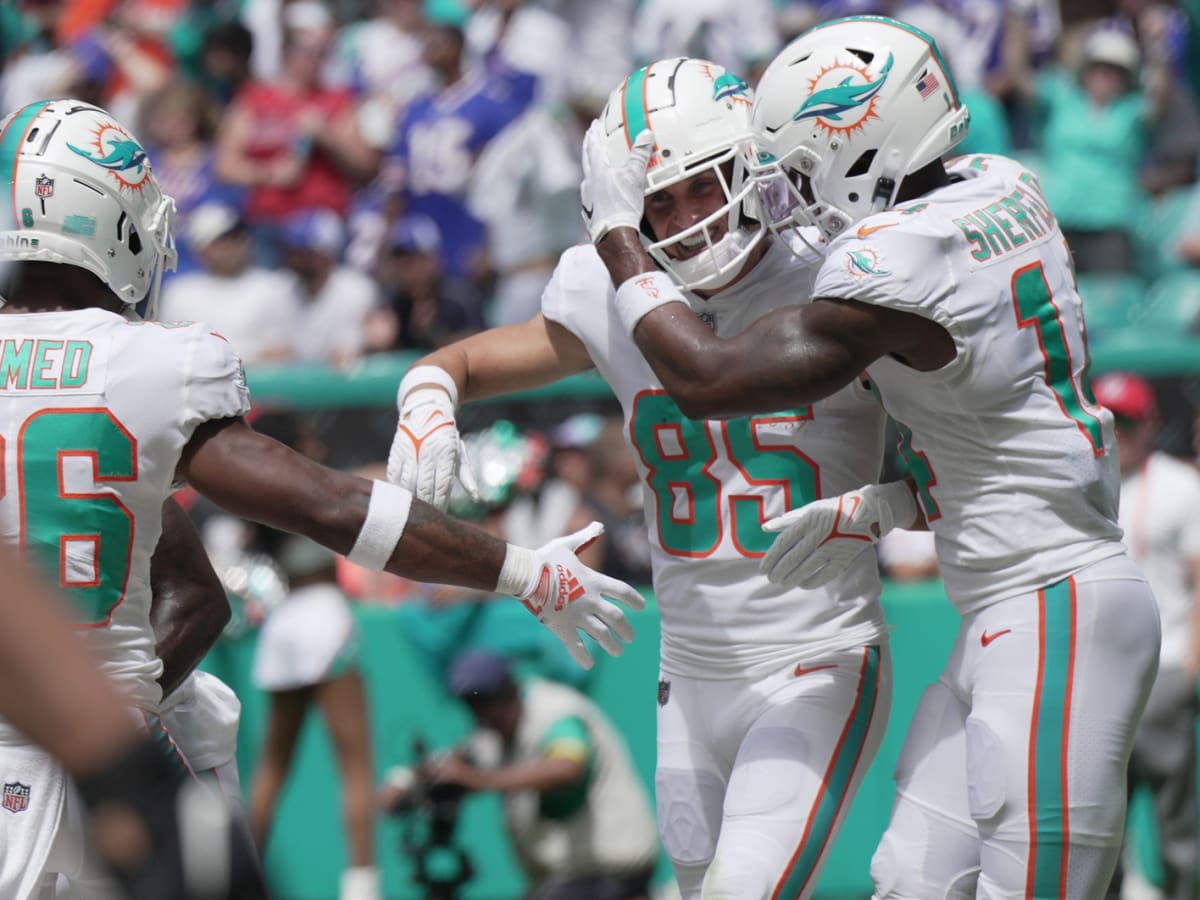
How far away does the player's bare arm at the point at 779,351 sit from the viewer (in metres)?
3.77

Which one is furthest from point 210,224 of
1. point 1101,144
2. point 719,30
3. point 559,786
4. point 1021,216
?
point 1021,216

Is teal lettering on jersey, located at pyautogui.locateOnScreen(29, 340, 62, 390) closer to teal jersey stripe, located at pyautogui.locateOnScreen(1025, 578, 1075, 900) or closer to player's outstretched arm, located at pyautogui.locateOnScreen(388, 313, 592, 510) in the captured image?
player's outstretched arm, located at pyautogui.locateOnScreen(388, 313, 592, 510)

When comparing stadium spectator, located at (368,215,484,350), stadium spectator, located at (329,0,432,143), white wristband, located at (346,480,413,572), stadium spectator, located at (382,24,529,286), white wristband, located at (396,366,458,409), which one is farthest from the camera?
stadium spectator, located at (329,0,432,143)

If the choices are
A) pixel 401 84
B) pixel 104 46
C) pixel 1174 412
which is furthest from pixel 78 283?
pixel 104 46

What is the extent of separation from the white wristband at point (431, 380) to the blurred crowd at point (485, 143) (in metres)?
3.90

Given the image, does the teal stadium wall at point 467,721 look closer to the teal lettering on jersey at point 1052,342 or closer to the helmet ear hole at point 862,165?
the teal lettering on jersey at point 1052,342

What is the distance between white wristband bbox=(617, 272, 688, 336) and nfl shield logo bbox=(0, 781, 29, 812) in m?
1.53

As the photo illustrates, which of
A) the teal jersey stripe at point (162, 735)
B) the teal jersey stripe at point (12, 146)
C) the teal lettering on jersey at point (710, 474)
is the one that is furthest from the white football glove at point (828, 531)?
the teal jersey stripe at point (12, 146)

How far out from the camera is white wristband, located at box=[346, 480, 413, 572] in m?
3.68

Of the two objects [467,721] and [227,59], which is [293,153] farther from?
[467,721]

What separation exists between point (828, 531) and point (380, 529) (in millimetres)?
1010

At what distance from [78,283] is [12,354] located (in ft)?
0.87

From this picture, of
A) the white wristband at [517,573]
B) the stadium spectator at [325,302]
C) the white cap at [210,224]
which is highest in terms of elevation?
the white wristband at [517,573]

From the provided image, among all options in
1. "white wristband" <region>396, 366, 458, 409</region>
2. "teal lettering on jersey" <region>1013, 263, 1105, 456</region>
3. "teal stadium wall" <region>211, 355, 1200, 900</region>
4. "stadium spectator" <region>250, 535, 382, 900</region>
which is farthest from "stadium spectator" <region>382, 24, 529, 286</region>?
"teal lettering on jersey" <region>1013, 263, 1105, 456</region>
